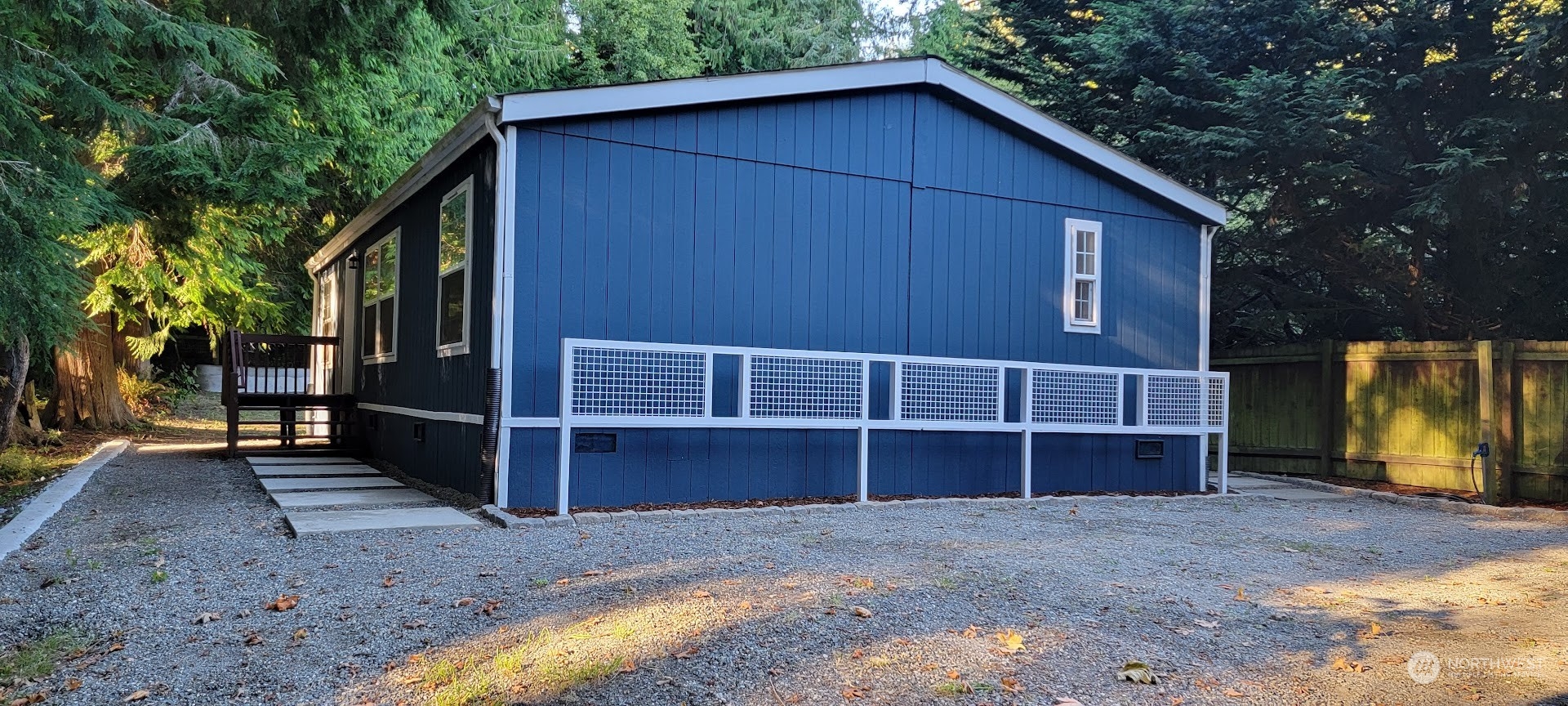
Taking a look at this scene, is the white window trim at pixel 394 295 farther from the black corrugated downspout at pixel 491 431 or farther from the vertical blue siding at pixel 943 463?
the vertical blue siding at pixel 943 463

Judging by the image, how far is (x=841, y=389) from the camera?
7.40 meters

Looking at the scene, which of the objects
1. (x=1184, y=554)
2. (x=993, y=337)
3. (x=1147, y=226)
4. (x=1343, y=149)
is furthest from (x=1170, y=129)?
(x=1184, y=554)

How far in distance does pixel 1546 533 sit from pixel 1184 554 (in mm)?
3220

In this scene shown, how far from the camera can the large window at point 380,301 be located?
9594 millimetres

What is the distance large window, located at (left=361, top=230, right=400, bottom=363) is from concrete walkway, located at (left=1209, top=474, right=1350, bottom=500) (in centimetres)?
773

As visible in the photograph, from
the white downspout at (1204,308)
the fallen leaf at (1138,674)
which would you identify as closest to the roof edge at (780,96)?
the white downspout at (1204,308)

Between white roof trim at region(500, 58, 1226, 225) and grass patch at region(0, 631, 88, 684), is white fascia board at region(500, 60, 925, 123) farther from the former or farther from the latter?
grass patch at region(0, 631, 88, 684)

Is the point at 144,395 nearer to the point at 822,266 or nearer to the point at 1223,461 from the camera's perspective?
the point at 822,266

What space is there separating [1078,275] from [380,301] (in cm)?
670

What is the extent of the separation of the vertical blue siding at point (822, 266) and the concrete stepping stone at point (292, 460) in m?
4.15

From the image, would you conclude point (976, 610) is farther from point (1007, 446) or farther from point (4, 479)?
point (4, 479)

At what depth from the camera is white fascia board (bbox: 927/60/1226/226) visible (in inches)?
319

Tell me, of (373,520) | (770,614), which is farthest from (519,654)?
(373,520)

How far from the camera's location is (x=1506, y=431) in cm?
843
